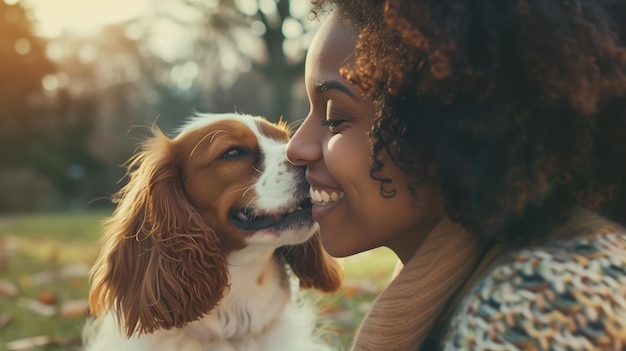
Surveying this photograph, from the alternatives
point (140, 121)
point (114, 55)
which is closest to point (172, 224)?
point (140, 121)

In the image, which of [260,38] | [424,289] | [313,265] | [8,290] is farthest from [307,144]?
[260,38]

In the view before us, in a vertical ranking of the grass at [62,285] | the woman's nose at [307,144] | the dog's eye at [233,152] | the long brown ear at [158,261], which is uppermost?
the woman's nose at [307,144]

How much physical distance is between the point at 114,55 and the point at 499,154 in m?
26.3

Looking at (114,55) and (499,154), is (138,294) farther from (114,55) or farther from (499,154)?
(114,55)

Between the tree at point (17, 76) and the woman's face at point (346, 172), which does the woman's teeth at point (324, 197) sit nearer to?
the woman's face at point (346, 172)

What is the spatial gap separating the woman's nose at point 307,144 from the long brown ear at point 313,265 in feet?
3.37

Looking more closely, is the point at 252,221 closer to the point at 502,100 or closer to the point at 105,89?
the point at 502,100

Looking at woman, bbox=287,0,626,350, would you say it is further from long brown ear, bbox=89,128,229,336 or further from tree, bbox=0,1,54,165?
tree, bbox=0,1,54,165

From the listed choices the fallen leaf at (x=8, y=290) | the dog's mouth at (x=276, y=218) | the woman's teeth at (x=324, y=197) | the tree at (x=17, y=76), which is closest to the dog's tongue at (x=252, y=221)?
the dog's mouth at (x=276, y=218)

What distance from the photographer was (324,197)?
90.4 inches

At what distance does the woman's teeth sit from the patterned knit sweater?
2.19 ft

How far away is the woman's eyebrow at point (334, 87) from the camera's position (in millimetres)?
2072

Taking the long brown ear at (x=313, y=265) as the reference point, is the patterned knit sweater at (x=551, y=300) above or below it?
above

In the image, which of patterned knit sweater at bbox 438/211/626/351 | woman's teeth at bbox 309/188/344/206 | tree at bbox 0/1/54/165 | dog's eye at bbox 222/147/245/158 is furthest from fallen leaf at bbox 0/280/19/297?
tree at bbox 0/1/54/165
